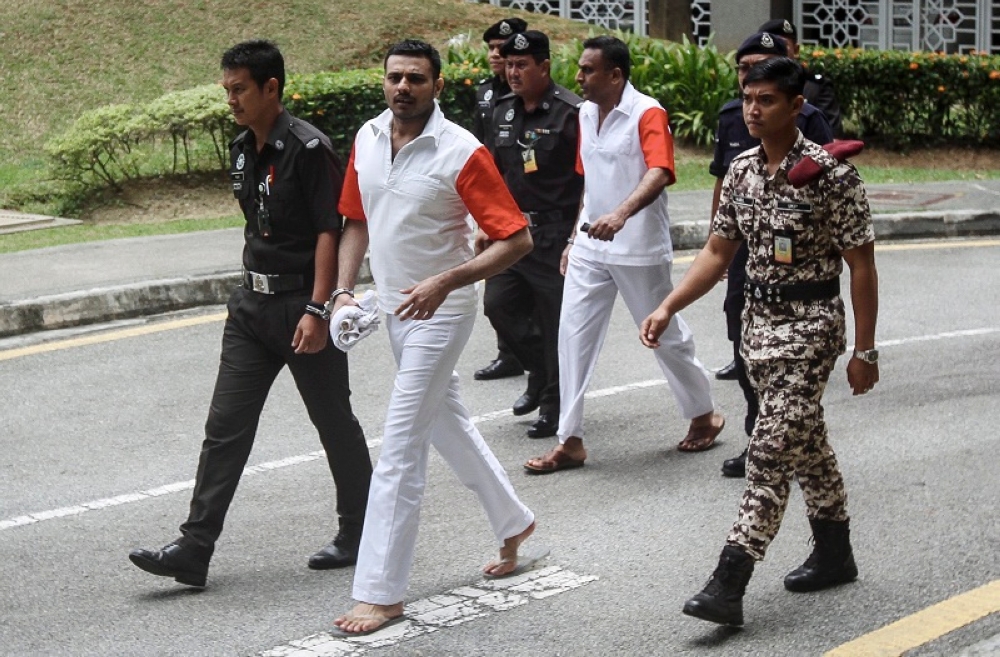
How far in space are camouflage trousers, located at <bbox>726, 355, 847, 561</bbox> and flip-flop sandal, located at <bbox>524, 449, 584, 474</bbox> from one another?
1.93 metres

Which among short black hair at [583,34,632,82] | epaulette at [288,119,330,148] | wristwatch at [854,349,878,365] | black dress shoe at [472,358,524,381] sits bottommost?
black dress shoe at [472,358,524,381]

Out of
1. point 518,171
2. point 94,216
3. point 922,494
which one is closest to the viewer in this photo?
point 922,494

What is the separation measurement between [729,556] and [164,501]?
2673mm

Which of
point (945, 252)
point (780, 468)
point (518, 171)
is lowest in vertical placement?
point (945, 252)

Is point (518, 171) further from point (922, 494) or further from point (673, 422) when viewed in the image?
point (922, 494)

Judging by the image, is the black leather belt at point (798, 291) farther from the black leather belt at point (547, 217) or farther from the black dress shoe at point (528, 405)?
the black dress shoe at point (528, 405)

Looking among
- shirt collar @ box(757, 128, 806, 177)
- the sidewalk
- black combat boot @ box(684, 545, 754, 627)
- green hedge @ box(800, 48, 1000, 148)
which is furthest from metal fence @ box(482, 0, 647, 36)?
black combat boot @ box(684, 545, 754, 627)

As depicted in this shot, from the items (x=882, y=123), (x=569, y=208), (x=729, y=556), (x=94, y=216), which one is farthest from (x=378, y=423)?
(x=882, y=123)

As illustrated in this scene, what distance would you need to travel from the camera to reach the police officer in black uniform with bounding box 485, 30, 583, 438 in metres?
7.61

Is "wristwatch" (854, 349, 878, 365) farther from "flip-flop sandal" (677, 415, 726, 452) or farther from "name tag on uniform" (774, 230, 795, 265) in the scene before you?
"flip-flop sandal" (677, 415, 726, 452)

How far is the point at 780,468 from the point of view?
201 inches

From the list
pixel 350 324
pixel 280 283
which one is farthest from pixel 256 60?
pixel 350 324

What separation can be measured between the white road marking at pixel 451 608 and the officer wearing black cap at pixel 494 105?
9.87ft

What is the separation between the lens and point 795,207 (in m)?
5.04
